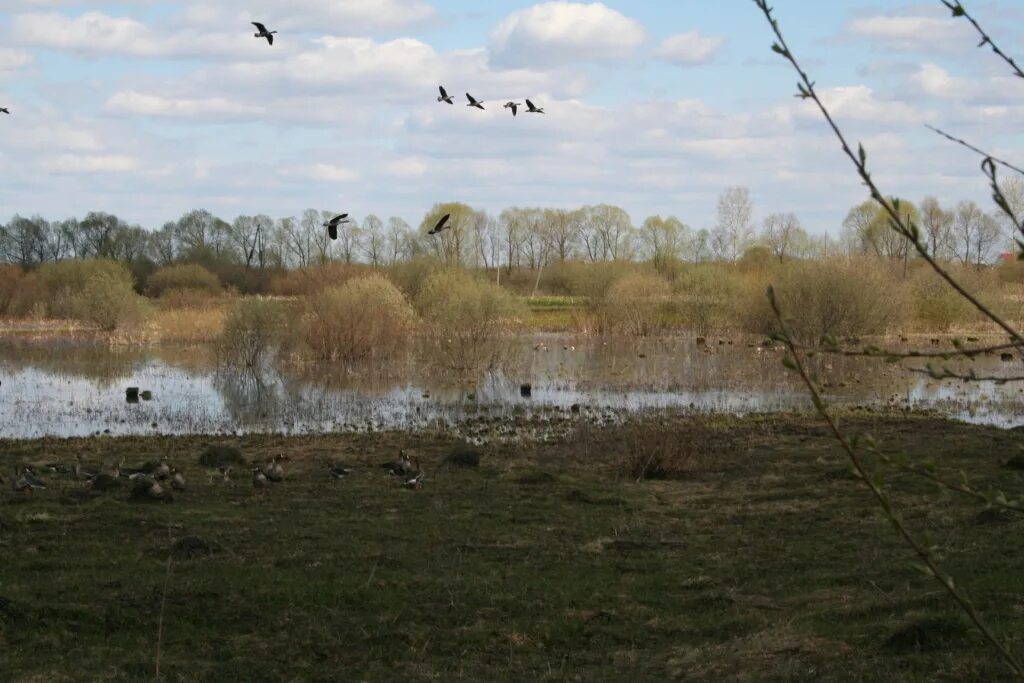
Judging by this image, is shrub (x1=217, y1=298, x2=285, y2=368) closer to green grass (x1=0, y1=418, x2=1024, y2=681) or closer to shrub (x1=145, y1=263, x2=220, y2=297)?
green grass (x1=0, y1=418, x2=1024, y2=681)

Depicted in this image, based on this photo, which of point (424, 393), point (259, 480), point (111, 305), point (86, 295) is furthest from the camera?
point (86, 295)

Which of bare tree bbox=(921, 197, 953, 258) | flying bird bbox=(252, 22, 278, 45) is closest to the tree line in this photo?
bare tree bbox=(921, 197, 953, 258)

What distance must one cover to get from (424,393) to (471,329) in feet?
24.7

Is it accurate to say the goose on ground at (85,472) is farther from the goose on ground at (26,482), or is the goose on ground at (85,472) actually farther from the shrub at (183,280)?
the shrub at (183,280)

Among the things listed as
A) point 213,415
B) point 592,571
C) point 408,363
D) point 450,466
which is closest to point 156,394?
point 213,415

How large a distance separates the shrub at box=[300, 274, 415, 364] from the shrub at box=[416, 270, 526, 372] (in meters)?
1.45

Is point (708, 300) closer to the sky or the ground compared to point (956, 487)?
closer to the sky

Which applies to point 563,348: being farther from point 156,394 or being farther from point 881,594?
point 881,594

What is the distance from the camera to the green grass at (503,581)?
720 cm

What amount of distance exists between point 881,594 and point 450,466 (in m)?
7.77

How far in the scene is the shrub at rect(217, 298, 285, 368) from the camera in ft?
112

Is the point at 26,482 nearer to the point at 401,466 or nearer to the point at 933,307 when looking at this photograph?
the point at 401,466

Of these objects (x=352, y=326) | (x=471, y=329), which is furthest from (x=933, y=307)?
(x=352, y=326)

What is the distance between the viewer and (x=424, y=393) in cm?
2648
